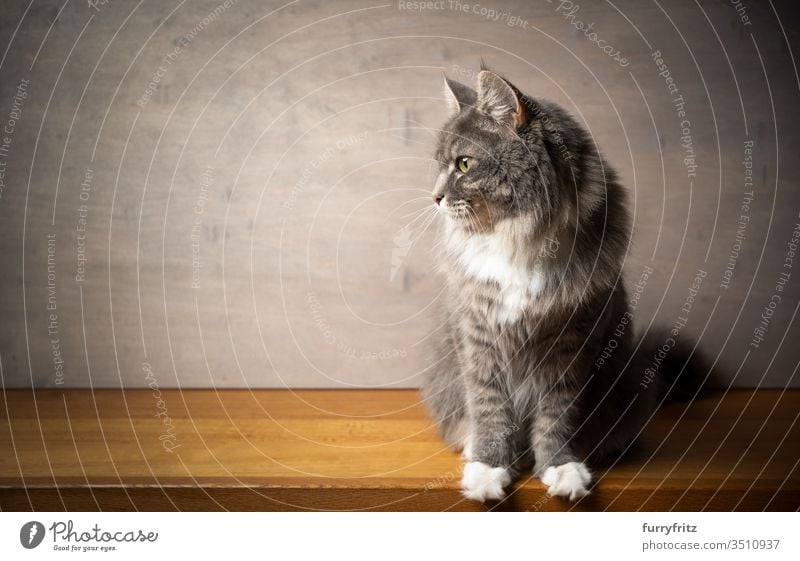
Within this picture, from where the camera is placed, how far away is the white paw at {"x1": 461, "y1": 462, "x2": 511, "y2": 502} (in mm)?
1570

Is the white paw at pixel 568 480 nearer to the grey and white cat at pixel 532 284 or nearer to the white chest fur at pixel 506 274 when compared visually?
the grey and white cat at pixel 532 284

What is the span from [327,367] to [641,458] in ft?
3.74

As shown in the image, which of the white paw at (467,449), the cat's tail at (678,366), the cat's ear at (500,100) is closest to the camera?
the cat's ear at (500,100)

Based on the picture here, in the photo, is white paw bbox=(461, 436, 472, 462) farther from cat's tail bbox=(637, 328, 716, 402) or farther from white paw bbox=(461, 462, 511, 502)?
cat's tail bbox=(637, 328, 716, 402)

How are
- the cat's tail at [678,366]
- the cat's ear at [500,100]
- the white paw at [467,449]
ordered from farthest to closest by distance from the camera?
the cat's tail at [678,366] < the white paw at [467,449] < the cat's ear at [500,100]

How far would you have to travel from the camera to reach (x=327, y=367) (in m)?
2.46

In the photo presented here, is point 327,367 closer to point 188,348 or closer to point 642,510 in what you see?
point 188,348

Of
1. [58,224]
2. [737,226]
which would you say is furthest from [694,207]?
[58,224]

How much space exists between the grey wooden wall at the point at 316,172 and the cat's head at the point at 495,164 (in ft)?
2.22

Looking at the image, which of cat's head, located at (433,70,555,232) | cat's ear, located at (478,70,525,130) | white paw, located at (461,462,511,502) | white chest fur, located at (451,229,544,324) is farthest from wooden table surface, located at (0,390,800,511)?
cat's ear, located at (478,70,525,130)

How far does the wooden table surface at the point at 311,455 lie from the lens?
5.24 ft

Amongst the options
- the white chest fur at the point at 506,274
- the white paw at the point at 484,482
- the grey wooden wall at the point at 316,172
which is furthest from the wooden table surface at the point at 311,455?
the white chest fur at the point at 506,274

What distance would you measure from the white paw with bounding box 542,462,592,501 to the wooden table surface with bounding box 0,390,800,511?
0.09 ft

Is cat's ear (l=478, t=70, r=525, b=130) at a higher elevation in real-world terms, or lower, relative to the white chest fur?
higher
